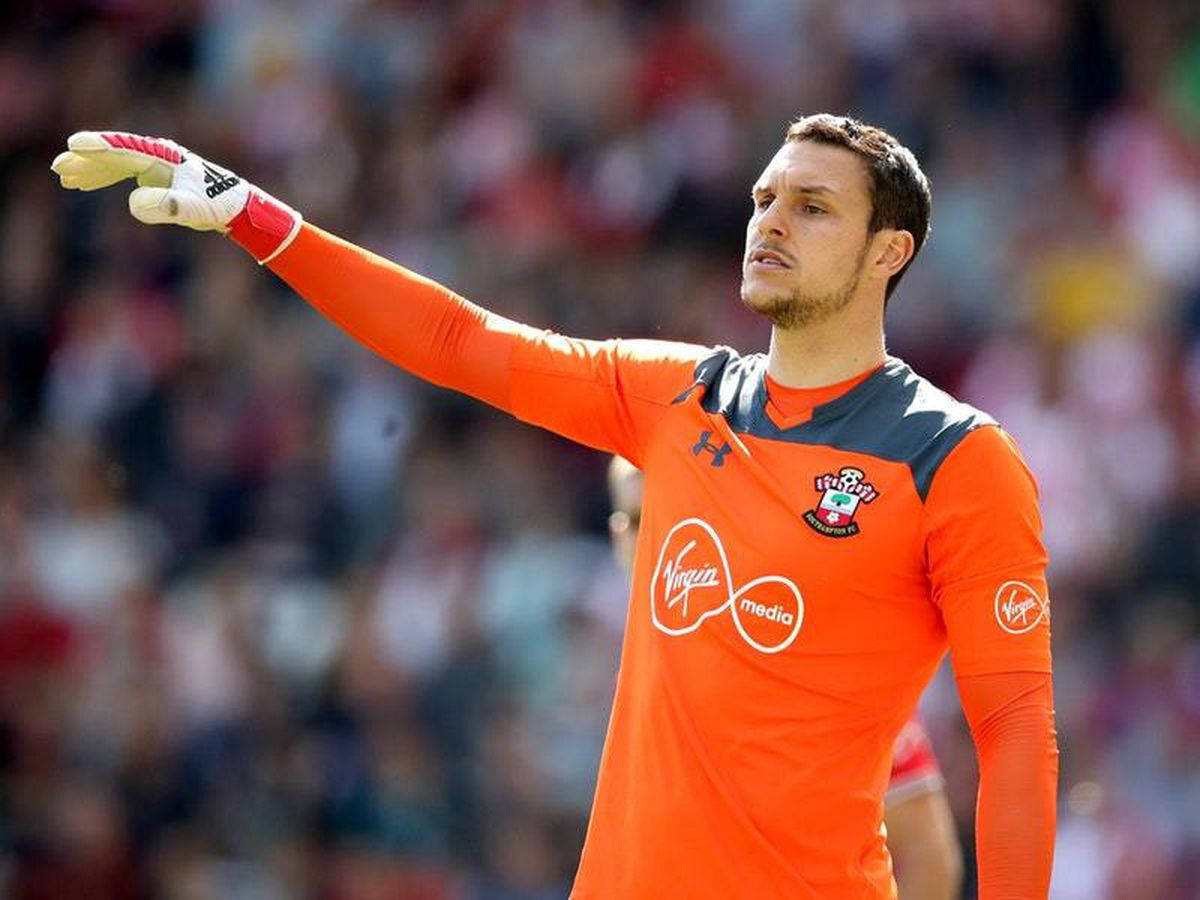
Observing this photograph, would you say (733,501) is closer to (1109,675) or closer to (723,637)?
(723,637)

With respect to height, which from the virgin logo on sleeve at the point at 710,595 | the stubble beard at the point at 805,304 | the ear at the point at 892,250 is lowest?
the virgin logo on sleeve at the point at 710,595

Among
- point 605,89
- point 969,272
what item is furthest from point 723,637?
point 605,89

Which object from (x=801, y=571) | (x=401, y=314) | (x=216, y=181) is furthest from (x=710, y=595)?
(x=216, y=181)

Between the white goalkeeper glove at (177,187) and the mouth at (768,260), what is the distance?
2.93 feet

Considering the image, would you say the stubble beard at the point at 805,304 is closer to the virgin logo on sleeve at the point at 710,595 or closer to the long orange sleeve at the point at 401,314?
the virgin logo on sleeve at the point at 710,595

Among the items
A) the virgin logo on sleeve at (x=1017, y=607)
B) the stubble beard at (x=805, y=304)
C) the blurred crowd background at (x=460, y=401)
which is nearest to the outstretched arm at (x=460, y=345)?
the stubble beard at (x=805, y=304)

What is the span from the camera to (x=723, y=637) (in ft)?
12.2

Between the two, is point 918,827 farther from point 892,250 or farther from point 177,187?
point 177,187

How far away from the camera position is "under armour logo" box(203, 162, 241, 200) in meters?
3.99

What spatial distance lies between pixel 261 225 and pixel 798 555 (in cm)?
122

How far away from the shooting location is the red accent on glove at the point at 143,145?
393 cm

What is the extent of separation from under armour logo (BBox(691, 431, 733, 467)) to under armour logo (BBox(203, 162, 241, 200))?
101 cm

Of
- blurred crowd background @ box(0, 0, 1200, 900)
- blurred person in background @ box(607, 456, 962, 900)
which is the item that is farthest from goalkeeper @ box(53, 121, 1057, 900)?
blurred crowd background @ box(0, 0, 1200, 900)

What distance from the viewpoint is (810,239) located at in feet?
12.6
